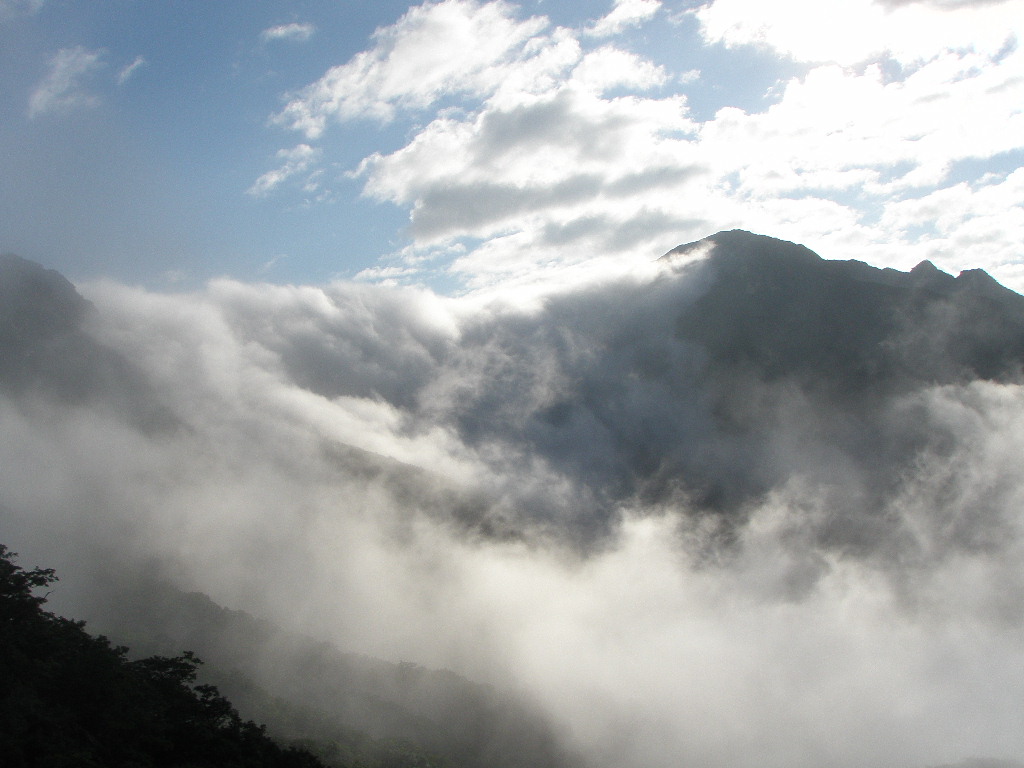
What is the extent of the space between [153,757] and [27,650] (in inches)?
317

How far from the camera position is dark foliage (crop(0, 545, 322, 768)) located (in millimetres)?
26938

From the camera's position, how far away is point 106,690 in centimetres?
3238

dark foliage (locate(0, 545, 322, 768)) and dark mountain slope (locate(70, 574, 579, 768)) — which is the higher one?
dark foliage (locate(0, 545, 322, 768))

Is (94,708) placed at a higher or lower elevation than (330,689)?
higher

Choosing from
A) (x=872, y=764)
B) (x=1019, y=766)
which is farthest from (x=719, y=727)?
(x=1019, y=766)

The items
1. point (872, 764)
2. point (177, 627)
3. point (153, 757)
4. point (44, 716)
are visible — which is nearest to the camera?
point (44, 716)

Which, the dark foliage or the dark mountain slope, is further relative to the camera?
the dark mountain slope

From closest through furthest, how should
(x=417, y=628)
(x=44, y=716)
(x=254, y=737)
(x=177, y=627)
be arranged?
(x=44, y=716) < (x=254, y=737) < (x=177, y=627) < (x=417, y=628)

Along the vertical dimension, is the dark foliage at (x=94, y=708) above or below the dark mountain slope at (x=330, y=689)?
above

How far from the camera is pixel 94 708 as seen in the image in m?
31.8

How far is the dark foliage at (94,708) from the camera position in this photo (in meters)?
26.9

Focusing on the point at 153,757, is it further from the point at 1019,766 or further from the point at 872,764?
the point at 872,764

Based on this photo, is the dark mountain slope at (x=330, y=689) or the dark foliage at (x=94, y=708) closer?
the dark foliage at (x=94, y=708)

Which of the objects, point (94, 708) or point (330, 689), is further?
point (330, 689)
